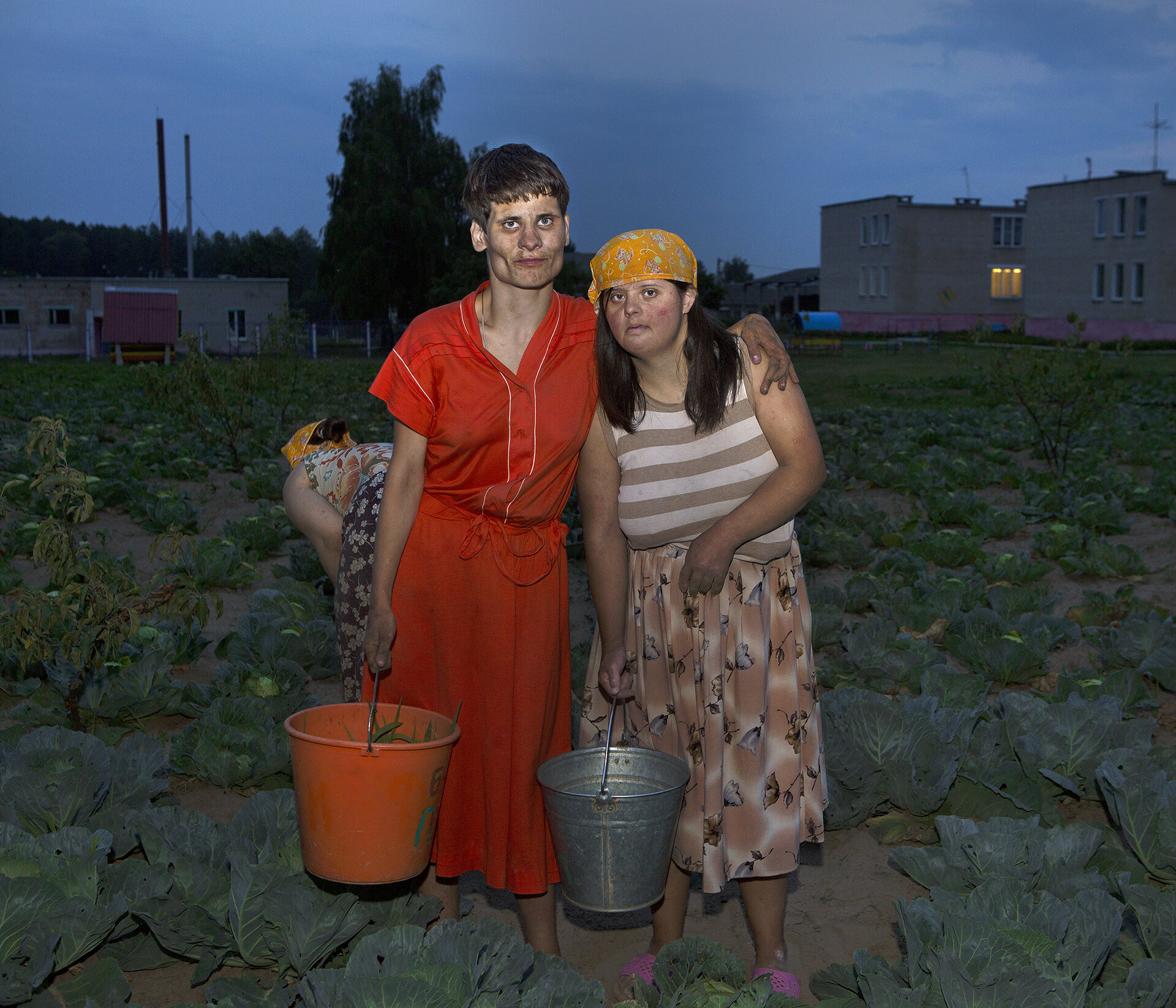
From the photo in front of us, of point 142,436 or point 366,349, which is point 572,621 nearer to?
point 142,436

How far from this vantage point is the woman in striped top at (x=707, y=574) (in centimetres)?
232

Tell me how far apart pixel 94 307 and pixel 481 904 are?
41.3m

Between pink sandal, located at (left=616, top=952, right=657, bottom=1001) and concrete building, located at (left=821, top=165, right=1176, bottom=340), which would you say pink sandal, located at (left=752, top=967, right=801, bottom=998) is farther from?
concrete building, located at (left=821, top=165, right=1176, bottom=340)

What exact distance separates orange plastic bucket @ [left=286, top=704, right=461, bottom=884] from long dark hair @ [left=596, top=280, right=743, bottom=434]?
0.79 metres

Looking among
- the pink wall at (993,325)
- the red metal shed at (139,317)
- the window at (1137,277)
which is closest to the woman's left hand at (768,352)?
the red metal shed at (139,317)

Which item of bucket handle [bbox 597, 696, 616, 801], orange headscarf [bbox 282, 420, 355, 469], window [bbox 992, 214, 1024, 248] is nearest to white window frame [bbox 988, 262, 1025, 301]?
window [bbox 992, 214, 1024, 248]

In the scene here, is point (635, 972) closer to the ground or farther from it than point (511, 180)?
closer to the ground

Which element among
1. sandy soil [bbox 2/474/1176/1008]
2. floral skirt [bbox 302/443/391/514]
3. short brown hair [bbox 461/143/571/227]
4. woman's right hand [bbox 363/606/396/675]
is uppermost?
short brown hair [bbox 461/143/571/227]

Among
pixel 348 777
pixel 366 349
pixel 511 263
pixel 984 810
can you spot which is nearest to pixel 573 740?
pixel 984 810

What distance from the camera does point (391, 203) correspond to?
1590 inches

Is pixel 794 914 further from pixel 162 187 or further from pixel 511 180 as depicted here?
pixel 162 187

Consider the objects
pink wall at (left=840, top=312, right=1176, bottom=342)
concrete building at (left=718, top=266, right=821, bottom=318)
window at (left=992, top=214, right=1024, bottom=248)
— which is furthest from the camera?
concrete building at (left=718, top=266, right=821, bottom=318)

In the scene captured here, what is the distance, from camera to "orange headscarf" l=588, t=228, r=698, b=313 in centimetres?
223

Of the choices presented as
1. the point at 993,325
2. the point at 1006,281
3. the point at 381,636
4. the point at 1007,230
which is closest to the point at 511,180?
the point at 381,636
